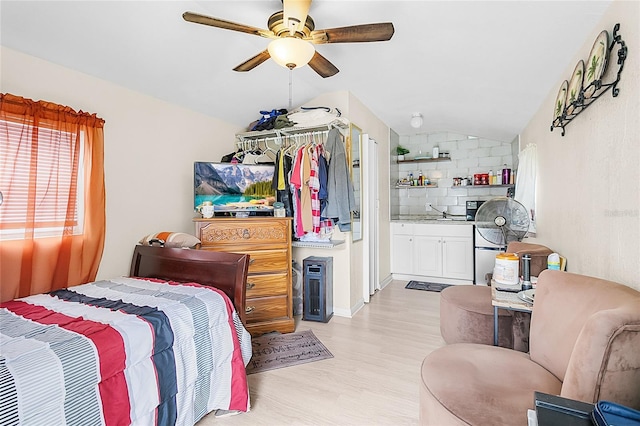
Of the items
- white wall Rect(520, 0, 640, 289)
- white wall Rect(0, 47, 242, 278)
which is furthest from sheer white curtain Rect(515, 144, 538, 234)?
white wall Rect(0, 47, 242, 278)

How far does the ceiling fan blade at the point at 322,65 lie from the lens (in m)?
1.86

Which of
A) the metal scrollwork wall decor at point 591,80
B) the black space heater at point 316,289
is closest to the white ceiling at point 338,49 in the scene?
the metal scrollwork wall decor at point 591,80

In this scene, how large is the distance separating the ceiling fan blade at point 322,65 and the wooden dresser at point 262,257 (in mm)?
1320

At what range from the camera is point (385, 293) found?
393 centimetres

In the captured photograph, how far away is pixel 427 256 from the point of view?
434 centimetres

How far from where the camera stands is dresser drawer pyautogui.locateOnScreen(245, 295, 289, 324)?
2678 mm

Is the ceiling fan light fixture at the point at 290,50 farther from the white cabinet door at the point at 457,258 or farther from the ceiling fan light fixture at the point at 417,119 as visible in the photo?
the white cabinet door at the point at 457,258

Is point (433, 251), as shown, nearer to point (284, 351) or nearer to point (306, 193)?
point (306, 193)

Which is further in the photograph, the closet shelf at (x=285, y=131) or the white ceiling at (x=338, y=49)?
the closet shelf at (x=285, y=131)

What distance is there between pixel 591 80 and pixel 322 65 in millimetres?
1443

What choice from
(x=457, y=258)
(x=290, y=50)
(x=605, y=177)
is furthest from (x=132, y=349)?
(x=457, y=258)

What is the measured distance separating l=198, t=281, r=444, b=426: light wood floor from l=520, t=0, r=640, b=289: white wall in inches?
48.8

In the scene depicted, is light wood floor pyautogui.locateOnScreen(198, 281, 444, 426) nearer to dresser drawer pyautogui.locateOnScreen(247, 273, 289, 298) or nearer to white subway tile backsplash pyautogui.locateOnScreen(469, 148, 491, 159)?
dresser drawer pyautogui.locateOnScreen(247, 273, 289, 298)

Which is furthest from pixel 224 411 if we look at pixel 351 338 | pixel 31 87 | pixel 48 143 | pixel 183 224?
pixel 31 87
